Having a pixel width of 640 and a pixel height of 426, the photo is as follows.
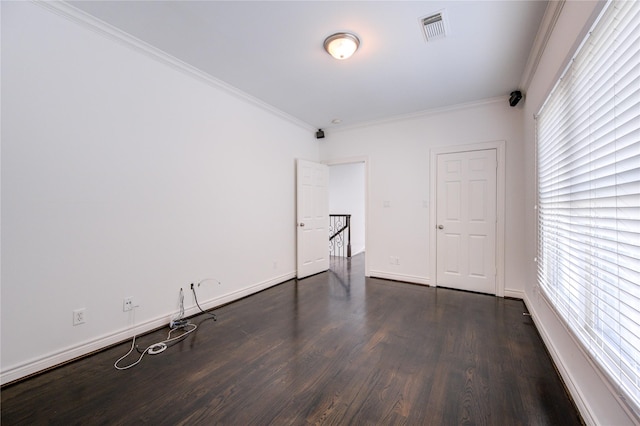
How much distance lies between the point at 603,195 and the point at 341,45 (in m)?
2.09

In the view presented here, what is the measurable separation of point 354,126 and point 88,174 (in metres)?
3.69

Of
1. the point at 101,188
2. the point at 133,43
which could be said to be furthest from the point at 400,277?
the point at 133,43

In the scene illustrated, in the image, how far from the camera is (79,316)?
2.10 metres

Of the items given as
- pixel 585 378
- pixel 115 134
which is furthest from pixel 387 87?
pixel 585 378

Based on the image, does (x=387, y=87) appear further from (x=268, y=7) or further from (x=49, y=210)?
(x=49, y=210)

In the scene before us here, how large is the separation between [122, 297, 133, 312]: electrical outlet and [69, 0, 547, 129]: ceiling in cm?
232

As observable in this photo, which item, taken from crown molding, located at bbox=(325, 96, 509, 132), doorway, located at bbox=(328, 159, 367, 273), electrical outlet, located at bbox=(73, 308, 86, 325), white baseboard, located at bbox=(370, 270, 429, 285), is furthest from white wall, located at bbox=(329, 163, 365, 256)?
electrical outlet, located at bbox=(73, 308, 86, 325)

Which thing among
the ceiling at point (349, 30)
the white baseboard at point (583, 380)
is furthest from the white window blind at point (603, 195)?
the ceiling at point (349, 30)

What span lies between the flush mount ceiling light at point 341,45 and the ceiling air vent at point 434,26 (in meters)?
0.56

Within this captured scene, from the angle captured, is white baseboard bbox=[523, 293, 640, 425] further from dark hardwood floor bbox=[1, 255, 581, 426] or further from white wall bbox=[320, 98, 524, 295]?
white wall bbox=[320, 98, 524, 295]

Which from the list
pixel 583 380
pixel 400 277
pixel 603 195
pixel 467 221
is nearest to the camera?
pixel 603 195

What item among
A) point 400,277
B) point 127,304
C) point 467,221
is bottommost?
point 400,277

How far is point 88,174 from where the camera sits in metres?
2.15

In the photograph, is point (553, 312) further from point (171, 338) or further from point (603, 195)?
point (171, 338)
